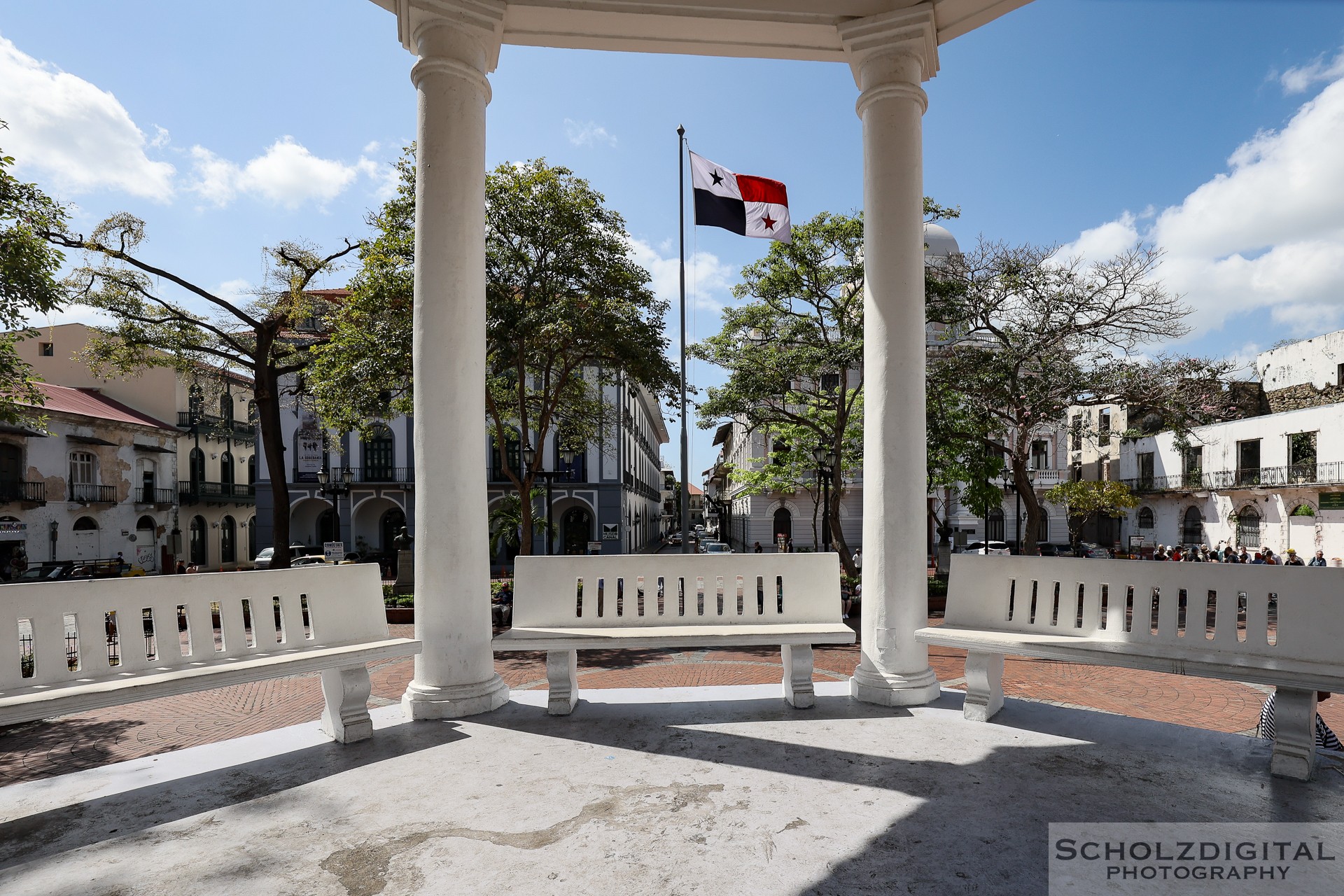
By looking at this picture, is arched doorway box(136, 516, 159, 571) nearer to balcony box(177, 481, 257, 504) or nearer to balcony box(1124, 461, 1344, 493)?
balcony box(177, 481, 257, 504)

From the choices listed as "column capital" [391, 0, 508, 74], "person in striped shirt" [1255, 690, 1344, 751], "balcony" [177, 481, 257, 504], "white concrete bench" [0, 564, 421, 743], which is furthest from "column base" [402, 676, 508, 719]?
"balcony" [177, 481, 257, 504]

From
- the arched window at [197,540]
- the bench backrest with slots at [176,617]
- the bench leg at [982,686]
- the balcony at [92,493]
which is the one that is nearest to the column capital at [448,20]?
the bench backrest with slots at [176,617]

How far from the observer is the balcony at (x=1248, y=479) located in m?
30.6

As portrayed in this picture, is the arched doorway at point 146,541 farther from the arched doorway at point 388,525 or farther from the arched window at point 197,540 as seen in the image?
the arched doorway at point 388,525

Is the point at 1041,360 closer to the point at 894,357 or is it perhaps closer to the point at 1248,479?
the point at 894,357

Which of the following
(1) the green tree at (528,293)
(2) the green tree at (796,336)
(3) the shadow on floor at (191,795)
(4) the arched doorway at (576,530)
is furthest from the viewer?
(4) the arched doorway at (576,530)

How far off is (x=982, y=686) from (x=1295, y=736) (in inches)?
63.2

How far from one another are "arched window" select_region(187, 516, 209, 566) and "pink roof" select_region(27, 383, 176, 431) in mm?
5451

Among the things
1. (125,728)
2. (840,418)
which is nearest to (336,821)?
(125,728)

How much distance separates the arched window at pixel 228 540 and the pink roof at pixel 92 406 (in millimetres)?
7355

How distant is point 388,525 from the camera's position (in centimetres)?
3838

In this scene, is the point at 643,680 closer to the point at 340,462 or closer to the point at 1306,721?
the point at 1306,721

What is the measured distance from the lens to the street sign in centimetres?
3025

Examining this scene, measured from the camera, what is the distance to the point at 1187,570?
4.47 meters
